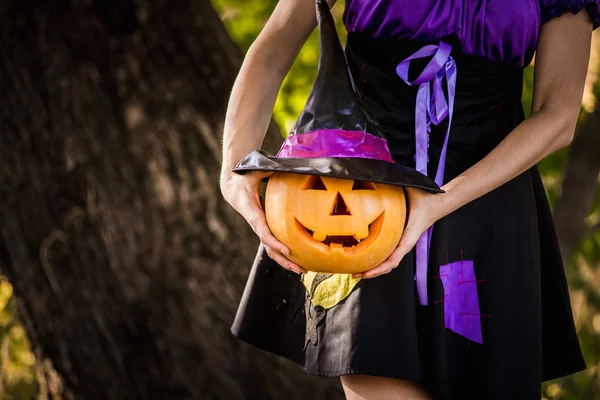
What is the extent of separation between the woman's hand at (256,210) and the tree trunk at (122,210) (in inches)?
63.2

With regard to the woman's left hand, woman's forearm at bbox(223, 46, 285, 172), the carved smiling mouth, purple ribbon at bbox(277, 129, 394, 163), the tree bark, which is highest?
woman's forearm at bbox(223, 46, 285, 172)

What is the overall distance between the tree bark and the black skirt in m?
2.56

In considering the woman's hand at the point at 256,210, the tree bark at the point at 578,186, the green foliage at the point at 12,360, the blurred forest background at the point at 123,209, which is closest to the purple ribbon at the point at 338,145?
the woman's hand at the point at 256,210

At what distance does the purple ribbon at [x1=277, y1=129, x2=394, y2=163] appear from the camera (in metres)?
1.76

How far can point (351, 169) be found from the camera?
1656mm

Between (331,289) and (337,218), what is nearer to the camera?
(337,218)

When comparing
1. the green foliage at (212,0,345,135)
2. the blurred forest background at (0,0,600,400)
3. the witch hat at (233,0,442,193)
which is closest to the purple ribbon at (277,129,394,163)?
the witch hat at (233,0,442,193)

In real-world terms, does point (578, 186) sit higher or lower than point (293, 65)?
lower

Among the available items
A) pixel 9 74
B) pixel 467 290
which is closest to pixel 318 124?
pixel 467 290

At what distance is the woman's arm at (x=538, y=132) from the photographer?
1796 mm

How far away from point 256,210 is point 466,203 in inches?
18.7

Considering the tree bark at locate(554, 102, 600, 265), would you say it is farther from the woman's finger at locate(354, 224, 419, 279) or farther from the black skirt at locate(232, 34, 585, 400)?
the woman's finger at locate(354, 224, 419, 279)

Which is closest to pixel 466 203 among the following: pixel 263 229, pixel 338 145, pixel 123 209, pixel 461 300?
pixel 461 300

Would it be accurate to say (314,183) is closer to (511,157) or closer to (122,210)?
(511,157)
